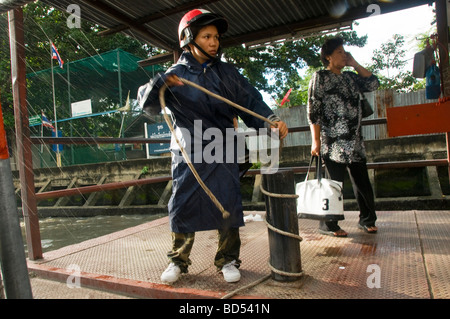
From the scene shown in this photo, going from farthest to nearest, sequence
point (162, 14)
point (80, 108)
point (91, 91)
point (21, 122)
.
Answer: point (91, 91) → point (80, 108) → point (162, 14) → point (21, 122)

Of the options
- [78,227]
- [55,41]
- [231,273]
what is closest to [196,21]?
[231,273]

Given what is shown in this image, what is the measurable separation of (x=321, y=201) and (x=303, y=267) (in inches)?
23.7

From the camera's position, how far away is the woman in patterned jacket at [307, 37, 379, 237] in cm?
301

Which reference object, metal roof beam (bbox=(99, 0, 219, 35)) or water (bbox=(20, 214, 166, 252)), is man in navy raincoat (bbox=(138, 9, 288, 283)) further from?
water (bbox=(20, 214, 166, 252))

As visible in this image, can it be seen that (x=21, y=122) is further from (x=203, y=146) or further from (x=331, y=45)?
(x=331, y=45)

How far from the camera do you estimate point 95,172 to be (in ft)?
34.7

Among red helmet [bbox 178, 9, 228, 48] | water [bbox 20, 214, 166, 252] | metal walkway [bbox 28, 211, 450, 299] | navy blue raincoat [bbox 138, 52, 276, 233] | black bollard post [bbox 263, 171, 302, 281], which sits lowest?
water [bbox 20, 214, 166, 252]

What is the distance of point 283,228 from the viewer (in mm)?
2051

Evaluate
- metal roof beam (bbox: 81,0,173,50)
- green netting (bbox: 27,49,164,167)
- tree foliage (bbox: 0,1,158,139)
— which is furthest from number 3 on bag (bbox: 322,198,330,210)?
tree foliage (bbox: 0,1,158,139)

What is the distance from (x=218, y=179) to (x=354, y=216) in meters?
2.26

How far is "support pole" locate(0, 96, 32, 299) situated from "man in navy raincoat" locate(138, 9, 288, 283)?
105 centimetres

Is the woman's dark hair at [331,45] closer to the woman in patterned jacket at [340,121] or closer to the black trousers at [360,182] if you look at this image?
the woman in patterned jacket at [340,121]
